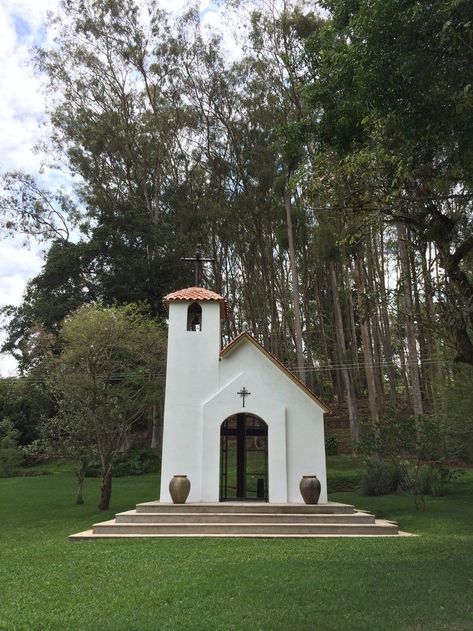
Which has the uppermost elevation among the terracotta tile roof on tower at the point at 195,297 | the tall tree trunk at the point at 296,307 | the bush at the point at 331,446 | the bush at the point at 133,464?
the tall tree trunk at the point at 296,307

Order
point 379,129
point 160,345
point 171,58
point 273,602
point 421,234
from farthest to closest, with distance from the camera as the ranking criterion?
point 171,58 → point 160,345 → point 421,234 → point 379,129 → point 273,602

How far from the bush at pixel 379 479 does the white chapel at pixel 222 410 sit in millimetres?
5035

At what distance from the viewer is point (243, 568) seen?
242 inches

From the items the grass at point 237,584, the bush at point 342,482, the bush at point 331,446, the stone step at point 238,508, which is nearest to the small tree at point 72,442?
the grass at point 237,584

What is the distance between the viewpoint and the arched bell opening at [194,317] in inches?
503

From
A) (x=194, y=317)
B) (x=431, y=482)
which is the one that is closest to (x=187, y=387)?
(x=194, y=317)

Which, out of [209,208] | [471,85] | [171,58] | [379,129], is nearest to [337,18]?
[379,129]

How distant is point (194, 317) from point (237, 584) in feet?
26.6

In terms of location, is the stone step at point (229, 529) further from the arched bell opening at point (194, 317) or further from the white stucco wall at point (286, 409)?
the arched bell opening at point (194, 317)

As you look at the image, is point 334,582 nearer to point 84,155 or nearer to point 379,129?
point 379,129

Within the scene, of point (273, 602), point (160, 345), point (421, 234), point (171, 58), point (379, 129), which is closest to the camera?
point (273, 602)

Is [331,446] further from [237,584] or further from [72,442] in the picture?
[237,584]

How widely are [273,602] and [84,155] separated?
2863 cm

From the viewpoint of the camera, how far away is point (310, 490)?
10812 millimetres
